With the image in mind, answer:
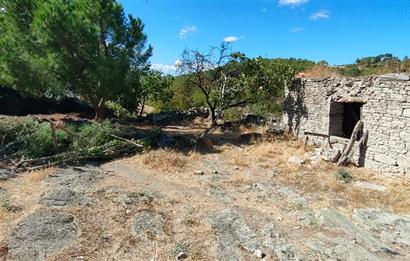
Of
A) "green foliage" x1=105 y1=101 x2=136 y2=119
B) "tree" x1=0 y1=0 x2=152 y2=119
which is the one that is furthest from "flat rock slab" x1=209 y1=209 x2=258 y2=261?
"green foliage" x1=105 y1=101 x2=136 y2=119

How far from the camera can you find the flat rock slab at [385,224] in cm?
558

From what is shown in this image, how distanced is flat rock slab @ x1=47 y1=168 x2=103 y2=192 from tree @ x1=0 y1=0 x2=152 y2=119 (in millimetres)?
4130

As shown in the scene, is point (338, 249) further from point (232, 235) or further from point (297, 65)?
point (297, 65)

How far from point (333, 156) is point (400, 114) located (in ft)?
6.84

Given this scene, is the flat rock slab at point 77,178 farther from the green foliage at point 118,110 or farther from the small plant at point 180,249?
the green foliage at point 118,110

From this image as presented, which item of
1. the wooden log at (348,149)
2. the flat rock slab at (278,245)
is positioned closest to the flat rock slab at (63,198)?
the flat rock slab at (278,245)

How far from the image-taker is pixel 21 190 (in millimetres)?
7059

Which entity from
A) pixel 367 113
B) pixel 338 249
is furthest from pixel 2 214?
pixel 367 113

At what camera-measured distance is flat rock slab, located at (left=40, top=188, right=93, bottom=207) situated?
636 cm

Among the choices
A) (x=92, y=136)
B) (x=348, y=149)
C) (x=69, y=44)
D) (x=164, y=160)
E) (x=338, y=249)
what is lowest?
(x=338, y=249)

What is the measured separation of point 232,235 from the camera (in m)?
5.48

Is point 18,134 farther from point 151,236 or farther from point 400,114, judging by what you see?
point 400,114

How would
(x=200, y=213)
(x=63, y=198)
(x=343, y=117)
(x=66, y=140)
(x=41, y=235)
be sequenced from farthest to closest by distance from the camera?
(x=343, y=117) → (x=66, y=140) → (x=63, y=198) → (x=200, y=213) → (x=41, y=235)

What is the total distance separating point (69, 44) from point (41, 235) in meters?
8.13
